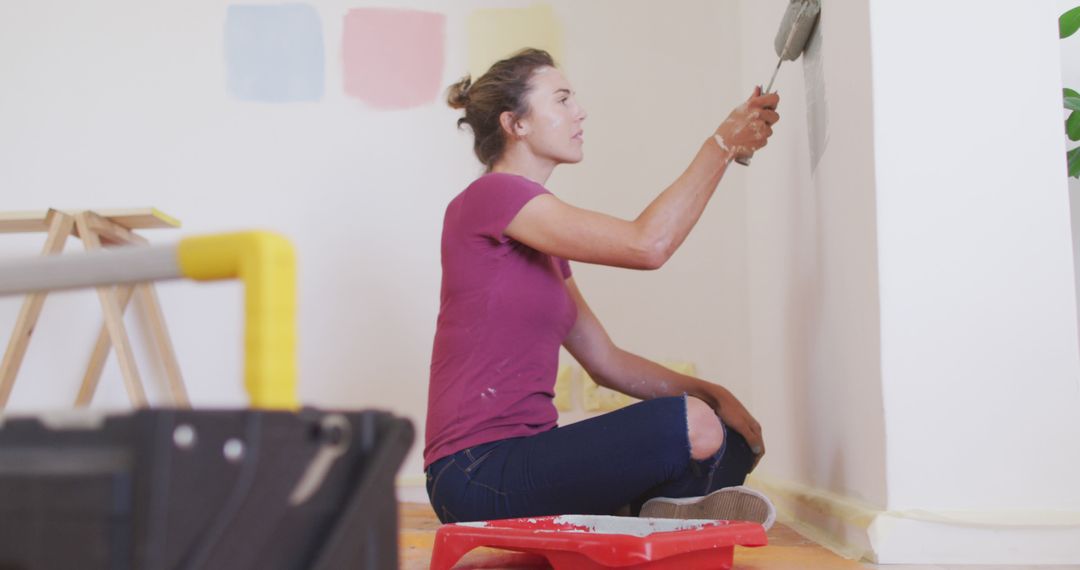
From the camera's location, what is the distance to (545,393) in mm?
1428

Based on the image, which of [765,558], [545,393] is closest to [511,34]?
[545,393]

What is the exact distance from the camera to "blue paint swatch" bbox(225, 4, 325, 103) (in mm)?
2342

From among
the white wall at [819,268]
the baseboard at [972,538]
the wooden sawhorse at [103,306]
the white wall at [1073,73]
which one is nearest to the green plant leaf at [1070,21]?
the white wall at [1073,73]

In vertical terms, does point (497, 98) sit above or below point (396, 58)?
below

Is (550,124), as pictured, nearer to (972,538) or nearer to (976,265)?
(976,265)

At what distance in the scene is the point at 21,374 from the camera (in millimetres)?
2281

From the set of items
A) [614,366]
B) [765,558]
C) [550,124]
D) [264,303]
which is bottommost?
[765,558]

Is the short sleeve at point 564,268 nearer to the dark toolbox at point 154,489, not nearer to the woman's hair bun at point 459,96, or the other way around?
the woman's hair bun at point 459,96

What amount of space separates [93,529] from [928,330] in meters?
1.05

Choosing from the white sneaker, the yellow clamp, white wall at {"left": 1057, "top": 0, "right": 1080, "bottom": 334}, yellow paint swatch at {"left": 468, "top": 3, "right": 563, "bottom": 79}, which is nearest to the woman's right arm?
the white sneaker

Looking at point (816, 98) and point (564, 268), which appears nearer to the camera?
point (816, 98)

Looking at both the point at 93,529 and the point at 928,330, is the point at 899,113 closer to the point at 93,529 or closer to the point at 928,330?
the point at 928,330

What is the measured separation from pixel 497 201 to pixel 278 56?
1.26 meters

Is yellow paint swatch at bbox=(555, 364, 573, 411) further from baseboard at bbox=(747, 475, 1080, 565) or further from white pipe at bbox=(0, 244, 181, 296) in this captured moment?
white pipe at bbox=(0, 244, 181, 296)
